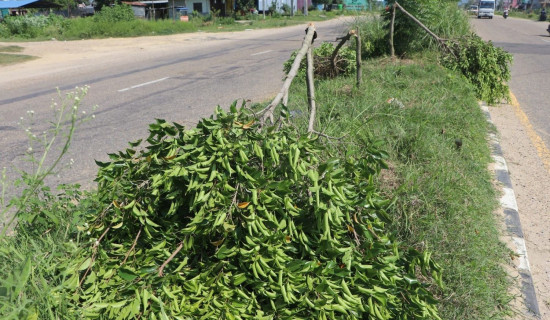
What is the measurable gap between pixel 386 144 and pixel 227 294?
245 centimetres

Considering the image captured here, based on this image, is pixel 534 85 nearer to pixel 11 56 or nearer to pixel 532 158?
pixel 532 158

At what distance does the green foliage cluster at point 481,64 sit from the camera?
8523 mm

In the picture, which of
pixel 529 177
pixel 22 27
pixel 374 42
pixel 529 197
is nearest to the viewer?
pixel 529 197

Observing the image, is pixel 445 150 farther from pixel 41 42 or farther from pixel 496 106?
pixel 41 42

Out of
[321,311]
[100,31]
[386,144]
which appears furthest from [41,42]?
[321,311]

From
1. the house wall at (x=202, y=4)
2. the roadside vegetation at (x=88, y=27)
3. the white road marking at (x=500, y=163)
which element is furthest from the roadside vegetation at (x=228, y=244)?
the house wall at (x=202, y=4)

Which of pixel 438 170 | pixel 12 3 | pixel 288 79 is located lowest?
pixel 438 170

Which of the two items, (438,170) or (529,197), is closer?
(438,170)

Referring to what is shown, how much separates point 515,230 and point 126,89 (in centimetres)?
807

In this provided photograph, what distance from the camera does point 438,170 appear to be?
4062 millimetres

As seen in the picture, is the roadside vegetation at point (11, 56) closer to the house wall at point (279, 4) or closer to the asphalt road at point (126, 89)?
the asphalt road at point (126, 89)

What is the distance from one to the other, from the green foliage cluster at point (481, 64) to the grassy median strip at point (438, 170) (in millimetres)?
2015

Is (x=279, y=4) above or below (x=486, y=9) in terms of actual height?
above

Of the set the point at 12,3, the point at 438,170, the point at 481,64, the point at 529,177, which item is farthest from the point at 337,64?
the point at 12,3
